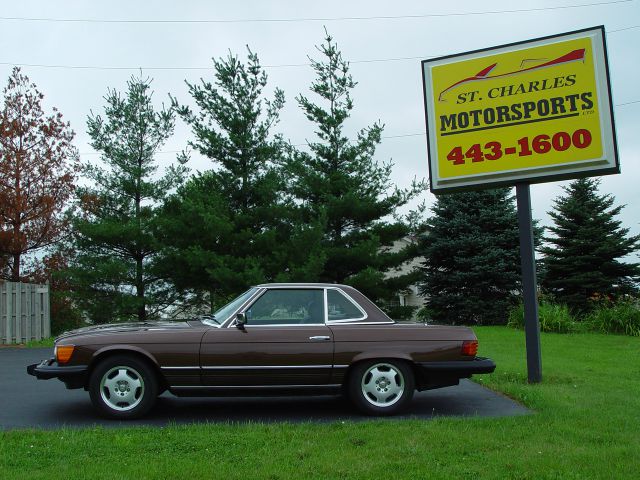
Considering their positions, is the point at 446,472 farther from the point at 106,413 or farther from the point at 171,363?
the point at 106,413

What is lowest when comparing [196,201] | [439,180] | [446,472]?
[446,472]

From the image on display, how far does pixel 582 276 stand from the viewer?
2623 cm

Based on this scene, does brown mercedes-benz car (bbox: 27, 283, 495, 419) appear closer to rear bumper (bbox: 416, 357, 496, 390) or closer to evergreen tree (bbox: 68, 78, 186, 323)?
rear bumper (bbox: 416, 357, 496, 390)

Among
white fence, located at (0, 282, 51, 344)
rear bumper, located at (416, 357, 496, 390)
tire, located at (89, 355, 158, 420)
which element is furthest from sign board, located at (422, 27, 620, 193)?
white fence, located at (0, 282, 51, 344)

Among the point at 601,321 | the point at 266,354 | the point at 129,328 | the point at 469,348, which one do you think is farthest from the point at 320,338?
the point at 601,321

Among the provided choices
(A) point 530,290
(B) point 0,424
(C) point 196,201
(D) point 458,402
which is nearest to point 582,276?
(C) point 196,201

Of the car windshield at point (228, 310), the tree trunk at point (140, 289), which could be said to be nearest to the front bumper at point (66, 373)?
the car windshield at point (228, 310)

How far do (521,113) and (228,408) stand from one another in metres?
6.06

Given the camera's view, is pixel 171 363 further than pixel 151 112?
No

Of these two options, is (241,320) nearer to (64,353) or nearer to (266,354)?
(266,354)

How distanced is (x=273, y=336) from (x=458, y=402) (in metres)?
2.65

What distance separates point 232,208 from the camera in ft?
79.4

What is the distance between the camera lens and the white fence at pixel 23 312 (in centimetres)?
1870

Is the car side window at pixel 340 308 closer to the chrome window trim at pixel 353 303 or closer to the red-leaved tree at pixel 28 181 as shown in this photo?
the chrome window trim at pixel 353 303
